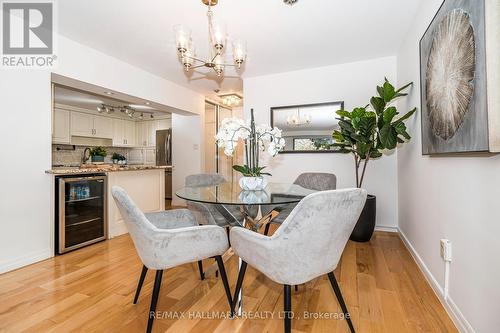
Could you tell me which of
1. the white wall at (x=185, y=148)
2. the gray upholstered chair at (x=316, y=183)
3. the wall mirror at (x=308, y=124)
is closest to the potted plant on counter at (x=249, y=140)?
the gray upholstered chair at (x=316, y=183)

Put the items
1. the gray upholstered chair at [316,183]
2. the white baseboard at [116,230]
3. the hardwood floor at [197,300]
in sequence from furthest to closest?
the white baseboard at [116,230] < the gray upholstered chair at [316,183] < the hardwood floor at [197,300]

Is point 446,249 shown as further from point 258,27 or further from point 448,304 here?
point 258,27

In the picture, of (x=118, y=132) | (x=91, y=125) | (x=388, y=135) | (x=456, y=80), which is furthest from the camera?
(x=118, y=132)

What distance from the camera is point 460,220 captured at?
1.44m

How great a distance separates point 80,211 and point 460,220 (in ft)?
11.9

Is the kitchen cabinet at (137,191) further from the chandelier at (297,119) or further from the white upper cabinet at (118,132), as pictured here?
the white upper cabinet at (118,132)

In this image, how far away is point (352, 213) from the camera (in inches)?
49.2

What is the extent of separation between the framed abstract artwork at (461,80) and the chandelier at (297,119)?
188 cm

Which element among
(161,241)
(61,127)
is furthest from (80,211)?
(61,127)

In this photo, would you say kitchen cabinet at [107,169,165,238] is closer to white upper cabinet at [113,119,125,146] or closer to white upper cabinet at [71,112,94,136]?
Answer: white upper cabinet at [71,112,94,136]

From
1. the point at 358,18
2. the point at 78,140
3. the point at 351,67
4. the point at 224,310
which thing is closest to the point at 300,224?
the point at 224,310

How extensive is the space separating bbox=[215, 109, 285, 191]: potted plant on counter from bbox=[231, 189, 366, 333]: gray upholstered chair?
2.31 feet

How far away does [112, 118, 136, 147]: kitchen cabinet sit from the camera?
6.30m

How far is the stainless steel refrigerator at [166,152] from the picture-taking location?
19.1 ft
